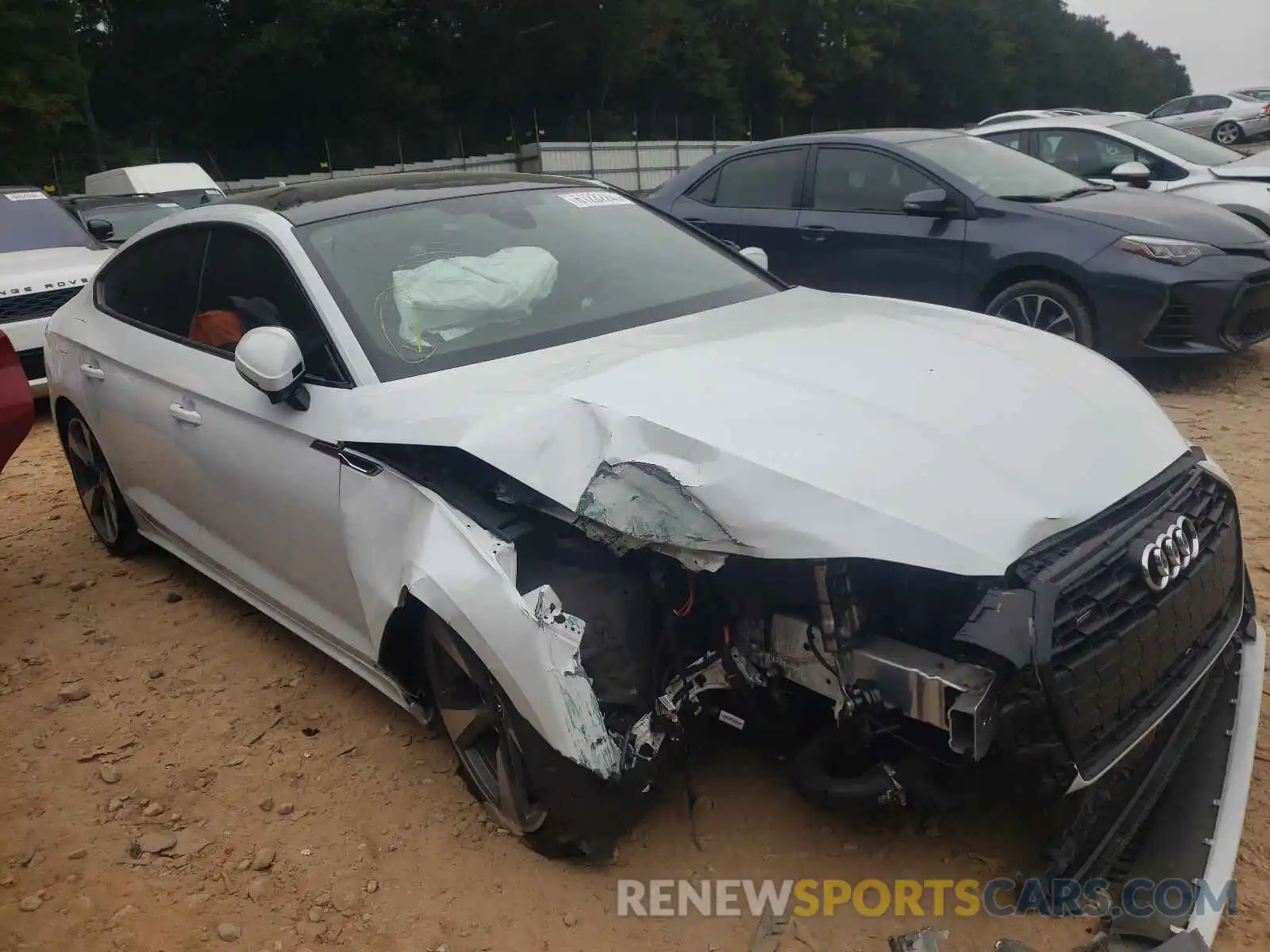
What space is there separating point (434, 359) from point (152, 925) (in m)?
1.57

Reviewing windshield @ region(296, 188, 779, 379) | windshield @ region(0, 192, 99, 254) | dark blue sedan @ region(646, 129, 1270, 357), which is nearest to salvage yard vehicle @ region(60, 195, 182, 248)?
windshield @ region(0, 192, 99, 254)

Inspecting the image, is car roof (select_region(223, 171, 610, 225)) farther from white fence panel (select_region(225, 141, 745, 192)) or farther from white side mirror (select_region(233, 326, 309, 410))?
white fence panel (select_region(225, 141, 745, 192))

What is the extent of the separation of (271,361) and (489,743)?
1.16 meters

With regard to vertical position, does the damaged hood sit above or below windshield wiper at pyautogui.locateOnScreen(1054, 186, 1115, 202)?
below

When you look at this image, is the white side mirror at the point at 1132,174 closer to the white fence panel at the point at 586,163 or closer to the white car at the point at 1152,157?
the white car at the point at 1152,157

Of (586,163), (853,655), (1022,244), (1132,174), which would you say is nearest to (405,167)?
(586,163)

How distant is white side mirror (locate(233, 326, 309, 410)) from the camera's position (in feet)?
8.93

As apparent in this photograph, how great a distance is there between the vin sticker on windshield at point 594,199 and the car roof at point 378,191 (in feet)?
0.22

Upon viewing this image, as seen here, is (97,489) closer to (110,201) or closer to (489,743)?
(489,743)

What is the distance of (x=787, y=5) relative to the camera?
4234 centimetres

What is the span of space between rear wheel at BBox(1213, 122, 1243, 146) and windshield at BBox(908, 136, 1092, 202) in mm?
18930

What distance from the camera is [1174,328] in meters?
5.63

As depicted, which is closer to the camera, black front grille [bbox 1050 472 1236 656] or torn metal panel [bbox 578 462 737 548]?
black front grille [bbox 1050 472 1236 656]

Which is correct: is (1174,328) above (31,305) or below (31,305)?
below
